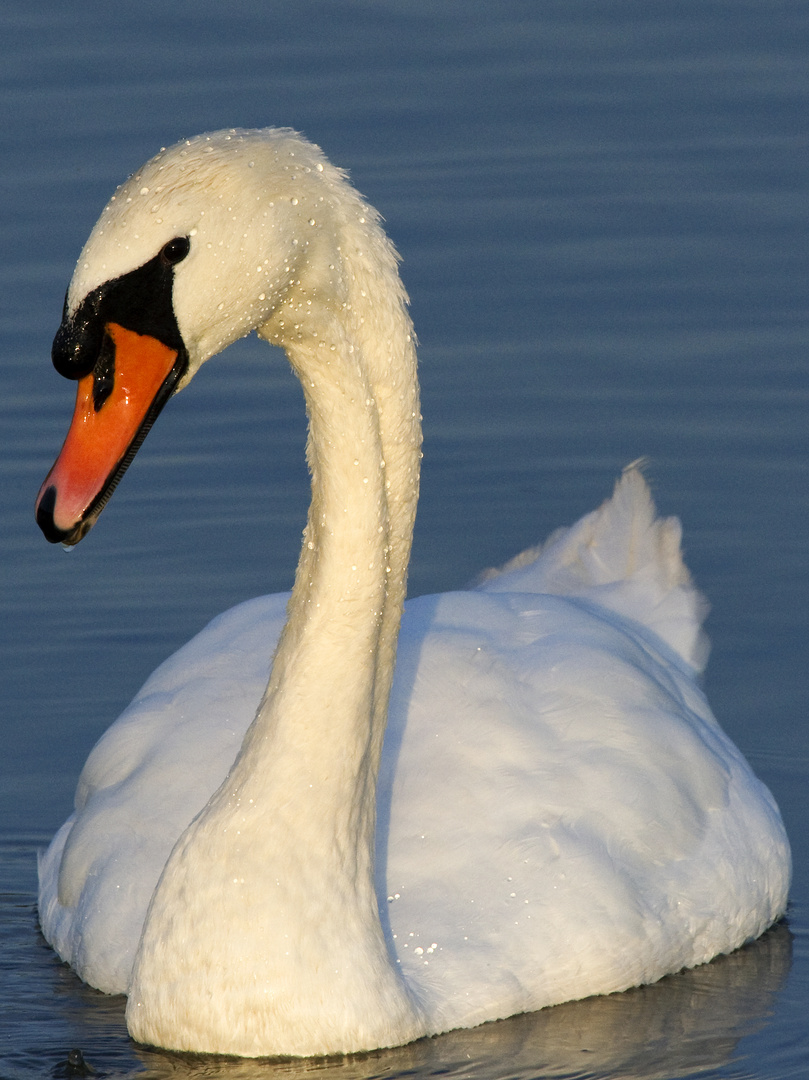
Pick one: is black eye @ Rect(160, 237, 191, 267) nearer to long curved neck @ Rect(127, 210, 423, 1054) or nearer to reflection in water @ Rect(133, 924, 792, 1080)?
long curved neck @ Rect(127, 210, 423, 1054)

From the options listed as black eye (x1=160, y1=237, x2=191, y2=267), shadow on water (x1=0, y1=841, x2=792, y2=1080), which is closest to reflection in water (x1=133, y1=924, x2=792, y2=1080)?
shadow on water (x1=0, y1=841, x2=792, y2=1080)

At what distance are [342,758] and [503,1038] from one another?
95cm

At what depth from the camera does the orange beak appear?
487 cm

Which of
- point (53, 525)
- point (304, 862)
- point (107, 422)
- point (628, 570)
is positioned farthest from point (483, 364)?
point (53, 525)

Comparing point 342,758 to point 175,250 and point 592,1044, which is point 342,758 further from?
point 175,250

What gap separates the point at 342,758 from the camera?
5.86m

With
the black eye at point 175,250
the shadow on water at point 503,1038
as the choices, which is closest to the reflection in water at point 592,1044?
the shadow on water at point 503,1038

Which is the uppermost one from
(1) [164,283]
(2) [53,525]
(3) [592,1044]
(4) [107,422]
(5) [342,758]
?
(1) [164,283]

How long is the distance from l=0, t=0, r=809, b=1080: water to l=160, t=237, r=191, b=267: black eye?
226cm

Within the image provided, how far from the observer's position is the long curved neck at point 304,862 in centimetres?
579

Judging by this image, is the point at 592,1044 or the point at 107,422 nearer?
the point at 107,422

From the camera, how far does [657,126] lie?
12.6 metres

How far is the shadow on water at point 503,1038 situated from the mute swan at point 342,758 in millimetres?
77

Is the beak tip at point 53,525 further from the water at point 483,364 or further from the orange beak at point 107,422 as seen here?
the water at point 483,364
